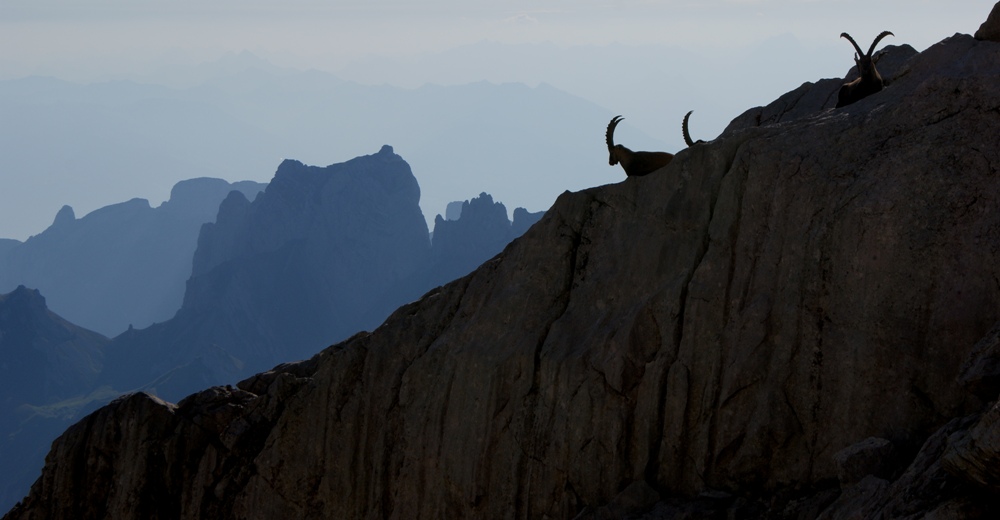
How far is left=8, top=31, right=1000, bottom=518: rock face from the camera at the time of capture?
1873 cm

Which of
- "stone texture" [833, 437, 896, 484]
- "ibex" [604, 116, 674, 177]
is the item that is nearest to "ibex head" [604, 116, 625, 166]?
"ibex" [604, 116, 674, 177]

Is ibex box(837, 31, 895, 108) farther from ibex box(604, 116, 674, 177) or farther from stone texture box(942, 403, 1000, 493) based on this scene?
stone texture box(942, 403, 1000, 493)

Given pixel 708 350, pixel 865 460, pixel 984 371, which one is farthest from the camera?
pixel 708 350

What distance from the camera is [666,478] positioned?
2152 centimetres

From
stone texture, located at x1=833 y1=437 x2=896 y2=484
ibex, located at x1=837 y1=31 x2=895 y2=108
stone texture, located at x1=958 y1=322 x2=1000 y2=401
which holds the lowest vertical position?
stone texture, located at x1=833 y1=437 x2=896 y2=484

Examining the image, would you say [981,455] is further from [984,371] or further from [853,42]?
[853,42]

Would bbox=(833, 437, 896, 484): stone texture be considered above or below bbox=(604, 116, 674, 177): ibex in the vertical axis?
below

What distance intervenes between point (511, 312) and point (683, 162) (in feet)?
16.5

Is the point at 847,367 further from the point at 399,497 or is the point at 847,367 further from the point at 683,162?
the point at 399,497

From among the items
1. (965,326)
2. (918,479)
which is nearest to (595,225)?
(965,326)

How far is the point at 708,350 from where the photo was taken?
21.3 metres

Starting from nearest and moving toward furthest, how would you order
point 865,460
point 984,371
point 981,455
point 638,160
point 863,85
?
point 981,455 < point 984,371 < point 865,460 < point 863,85 < point 638,160

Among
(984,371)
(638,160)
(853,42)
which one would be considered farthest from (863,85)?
(984,371)

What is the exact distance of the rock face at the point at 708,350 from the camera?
1873cm
